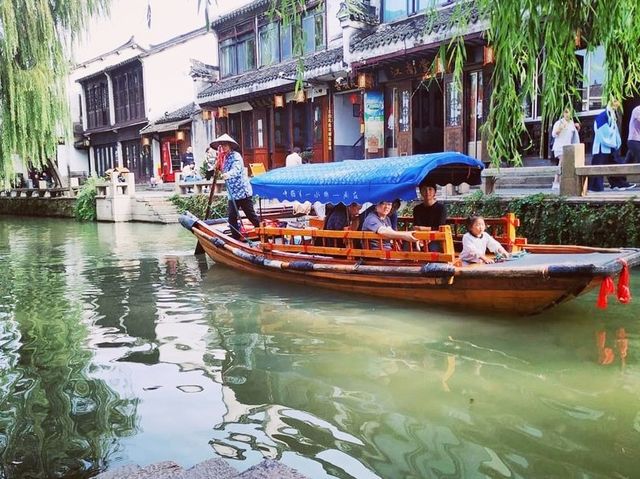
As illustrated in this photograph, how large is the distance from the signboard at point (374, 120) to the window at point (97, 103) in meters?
17.9

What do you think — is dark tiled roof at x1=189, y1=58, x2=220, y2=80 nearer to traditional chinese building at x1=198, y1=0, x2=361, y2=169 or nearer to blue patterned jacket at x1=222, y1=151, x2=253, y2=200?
traditional chinese building at x1=198, y1=0, x2=361, y2=169

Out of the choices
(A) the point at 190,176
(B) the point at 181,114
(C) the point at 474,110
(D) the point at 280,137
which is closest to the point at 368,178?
(C) the point at 474,110

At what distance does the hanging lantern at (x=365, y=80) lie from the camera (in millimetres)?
15211

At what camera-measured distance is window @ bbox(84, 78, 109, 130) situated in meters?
29.2

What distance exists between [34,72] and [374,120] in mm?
8803

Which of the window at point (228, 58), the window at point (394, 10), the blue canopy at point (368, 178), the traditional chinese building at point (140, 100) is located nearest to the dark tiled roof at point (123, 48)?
the traditional chinese building at point (140, 100)

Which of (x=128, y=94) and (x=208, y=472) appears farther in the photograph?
(x=128, y=94)

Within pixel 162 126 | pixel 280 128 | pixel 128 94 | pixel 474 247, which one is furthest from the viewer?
pixel 128 94

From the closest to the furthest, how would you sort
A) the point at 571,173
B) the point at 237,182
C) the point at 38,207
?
the point at 571,173, the point at 237,182, the point at 38,207

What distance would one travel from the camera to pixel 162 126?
24594mm

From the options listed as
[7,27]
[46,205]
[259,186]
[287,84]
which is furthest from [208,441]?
[46,205]

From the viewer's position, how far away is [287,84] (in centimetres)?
1758

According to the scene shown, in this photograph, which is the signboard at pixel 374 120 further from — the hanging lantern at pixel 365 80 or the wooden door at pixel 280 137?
the wooden door at pixel 280 137

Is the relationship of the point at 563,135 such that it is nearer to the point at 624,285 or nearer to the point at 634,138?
the point at 634,138
